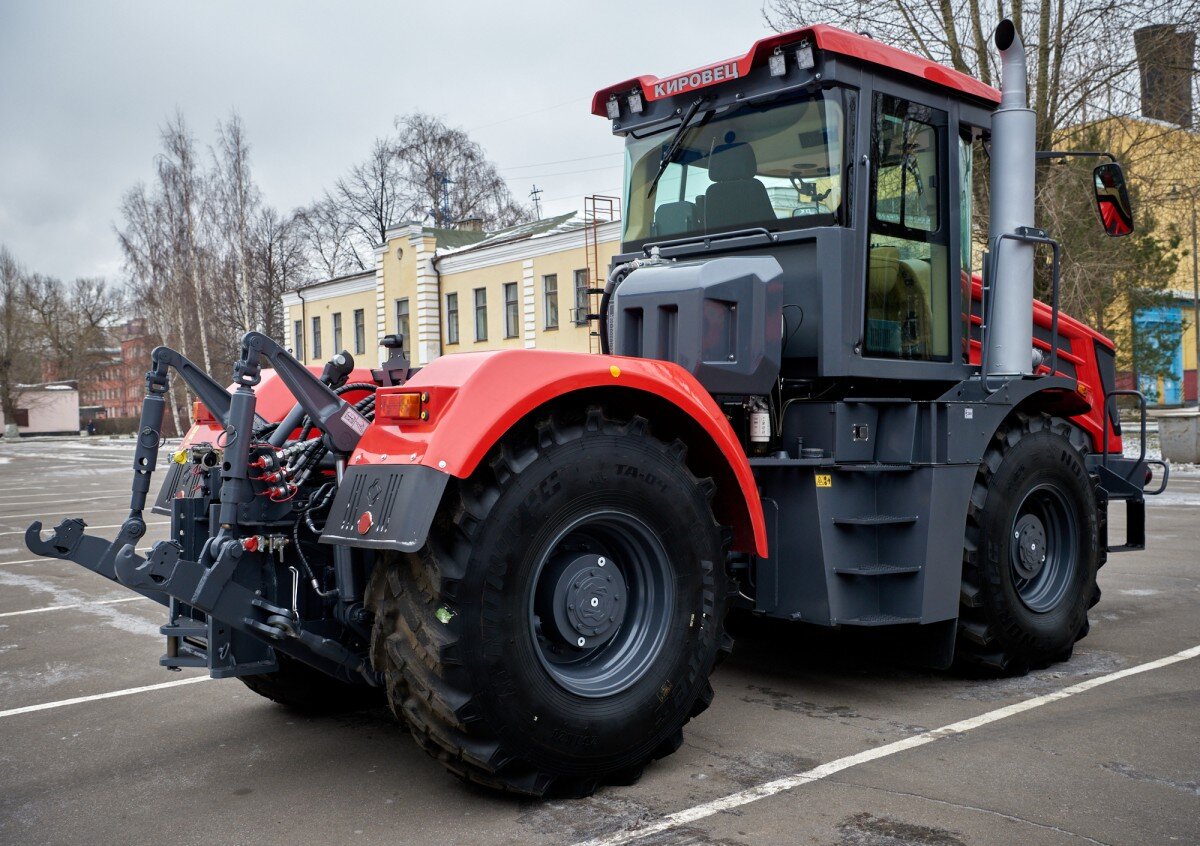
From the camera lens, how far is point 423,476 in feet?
12.0

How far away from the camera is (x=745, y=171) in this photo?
220 inches

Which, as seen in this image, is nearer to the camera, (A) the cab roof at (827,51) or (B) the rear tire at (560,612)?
(B) the rear tire at (560,612)

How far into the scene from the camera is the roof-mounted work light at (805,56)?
520 centimetres

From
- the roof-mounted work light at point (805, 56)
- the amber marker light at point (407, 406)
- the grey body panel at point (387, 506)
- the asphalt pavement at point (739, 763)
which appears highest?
the roof-mounted work light at point (805, 56)

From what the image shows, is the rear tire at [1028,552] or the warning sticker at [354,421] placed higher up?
the warning sticker at [354,421]

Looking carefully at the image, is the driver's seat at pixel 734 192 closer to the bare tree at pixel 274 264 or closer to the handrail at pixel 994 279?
the handrail at pixel 994 279

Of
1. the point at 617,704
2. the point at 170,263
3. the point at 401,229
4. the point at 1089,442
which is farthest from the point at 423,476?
the point at 170,263

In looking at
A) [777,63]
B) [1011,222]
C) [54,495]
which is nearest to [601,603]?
[777,63]

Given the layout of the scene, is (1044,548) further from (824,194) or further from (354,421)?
(354,421)

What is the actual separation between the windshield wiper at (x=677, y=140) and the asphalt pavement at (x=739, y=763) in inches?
106

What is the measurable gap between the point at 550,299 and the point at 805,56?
103 feet

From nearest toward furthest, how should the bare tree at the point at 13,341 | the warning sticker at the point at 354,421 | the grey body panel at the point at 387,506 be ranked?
the grey body panel at the point at 387,506
the warning sticker at the point at 354,421
the bare tree at the point at 13,341

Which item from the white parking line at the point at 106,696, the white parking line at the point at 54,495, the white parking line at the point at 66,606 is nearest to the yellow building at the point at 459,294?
the white parking line at the point at 54,495

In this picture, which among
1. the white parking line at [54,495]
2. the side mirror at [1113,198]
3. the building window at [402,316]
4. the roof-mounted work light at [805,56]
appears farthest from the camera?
the building window at [402,316]
